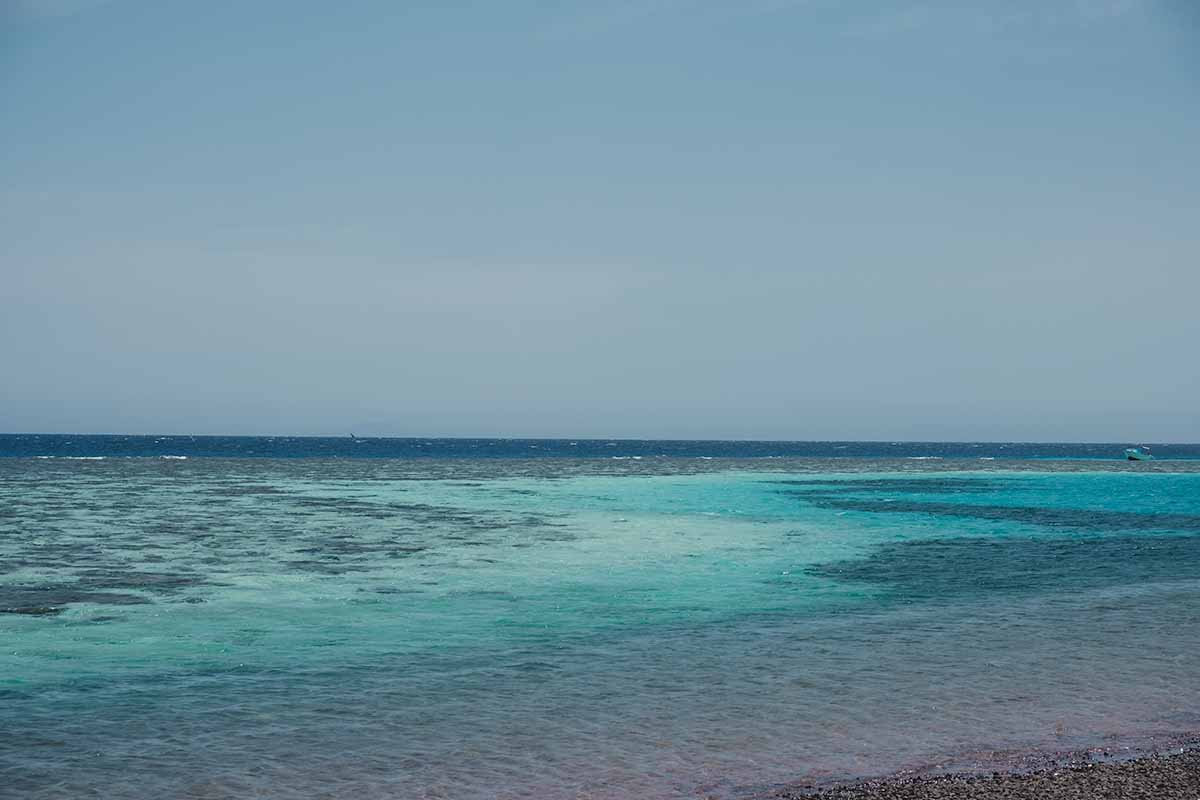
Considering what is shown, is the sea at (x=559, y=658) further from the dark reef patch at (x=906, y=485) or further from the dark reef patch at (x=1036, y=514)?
the dark reef patch at (x=906, y=485)

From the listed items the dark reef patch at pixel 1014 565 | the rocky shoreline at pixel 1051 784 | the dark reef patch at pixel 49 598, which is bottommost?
the dark reef patch at pixel 1014 565

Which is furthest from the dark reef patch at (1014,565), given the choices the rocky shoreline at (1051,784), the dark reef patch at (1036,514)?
the rocky shoreline at (1051,784)

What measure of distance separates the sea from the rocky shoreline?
46 cm

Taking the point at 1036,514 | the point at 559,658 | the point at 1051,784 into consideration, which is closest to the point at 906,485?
the point at 1036,514

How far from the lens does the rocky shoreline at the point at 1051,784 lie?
381 inches

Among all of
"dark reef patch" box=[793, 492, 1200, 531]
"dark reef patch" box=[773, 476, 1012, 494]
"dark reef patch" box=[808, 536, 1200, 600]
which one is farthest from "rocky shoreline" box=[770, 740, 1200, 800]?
"dark reef patch" box=[773, 476, 1012, 494]

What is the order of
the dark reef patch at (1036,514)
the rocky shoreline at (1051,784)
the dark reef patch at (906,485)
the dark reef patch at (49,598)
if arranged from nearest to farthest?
the rocky shoreline at (1051,784), the dark reef patch at (49,598), the dark reef patch at (1036,514), the dark reef patch at (906,485)

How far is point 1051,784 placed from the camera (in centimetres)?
1007

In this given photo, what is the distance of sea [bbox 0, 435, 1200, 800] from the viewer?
10984 millimetres

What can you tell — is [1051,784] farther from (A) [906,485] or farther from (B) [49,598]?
(A) [906,485]

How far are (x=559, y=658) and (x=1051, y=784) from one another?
26.3ft

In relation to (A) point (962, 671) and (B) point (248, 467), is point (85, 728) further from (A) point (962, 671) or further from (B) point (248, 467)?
(B) point (248, 467)

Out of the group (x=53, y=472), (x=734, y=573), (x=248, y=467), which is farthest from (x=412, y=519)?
(x=248, y=467)

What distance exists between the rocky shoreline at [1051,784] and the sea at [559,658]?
460 mm
